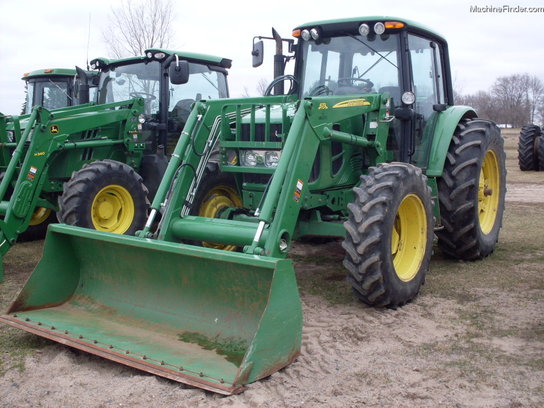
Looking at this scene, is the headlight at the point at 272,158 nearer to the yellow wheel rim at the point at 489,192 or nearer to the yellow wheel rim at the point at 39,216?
the yellow wheel rim at the point at 489,192

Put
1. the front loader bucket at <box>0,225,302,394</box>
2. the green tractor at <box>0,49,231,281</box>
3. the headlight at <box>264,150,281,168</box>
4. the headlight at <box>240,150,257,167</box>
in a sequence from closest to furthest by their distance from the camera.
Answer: the front loader bucket at <box>0,225,302,394</box>
the headlight at <box>264,150,281,168</box>
the headlight at <box>240,150,257,167</box>
the green tractor at <box>0,49,231,281</box>

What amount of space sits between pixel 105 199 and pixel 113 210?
0.20m

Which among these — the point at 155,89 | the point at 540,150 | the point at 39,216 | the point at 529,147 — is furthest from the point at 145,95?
the point at 529,147

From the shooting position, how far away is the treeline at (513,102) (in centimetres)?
5878

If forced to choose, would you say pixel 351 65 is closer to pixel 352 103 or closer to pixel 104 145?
pixel 352 103

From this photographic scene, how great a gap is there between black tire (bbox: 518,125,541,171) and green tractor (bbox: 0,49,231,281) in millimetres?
11077

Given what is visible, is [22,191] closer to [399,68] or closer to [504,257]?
[399,68]

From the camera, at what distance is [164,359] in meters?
3.63

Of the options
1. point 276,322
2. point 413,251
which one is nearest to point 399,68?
point 413,251

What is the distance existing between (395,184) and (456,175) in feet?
4.98

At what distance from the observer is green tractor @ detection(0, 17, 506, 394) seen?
153 inches

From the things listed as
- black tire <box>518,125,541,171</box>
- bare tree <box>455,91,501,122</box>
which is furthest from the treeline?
black tire <box>518,125,541,171</box>

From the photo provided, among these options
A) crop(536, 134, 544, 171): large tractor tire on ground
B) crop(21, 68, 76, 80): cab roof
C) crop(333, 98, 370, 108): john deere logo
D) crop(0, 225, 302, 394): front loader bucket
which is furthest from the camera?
crop(536, 134, 544, 171): large tractor tire on ground

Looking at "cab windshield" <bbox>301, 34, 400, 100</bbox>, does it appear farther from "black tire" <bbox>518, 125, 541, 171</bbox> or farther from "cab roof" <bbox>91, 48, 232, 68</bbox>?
"black tire" <bbox>518, 125, 541, 171</bbox>
